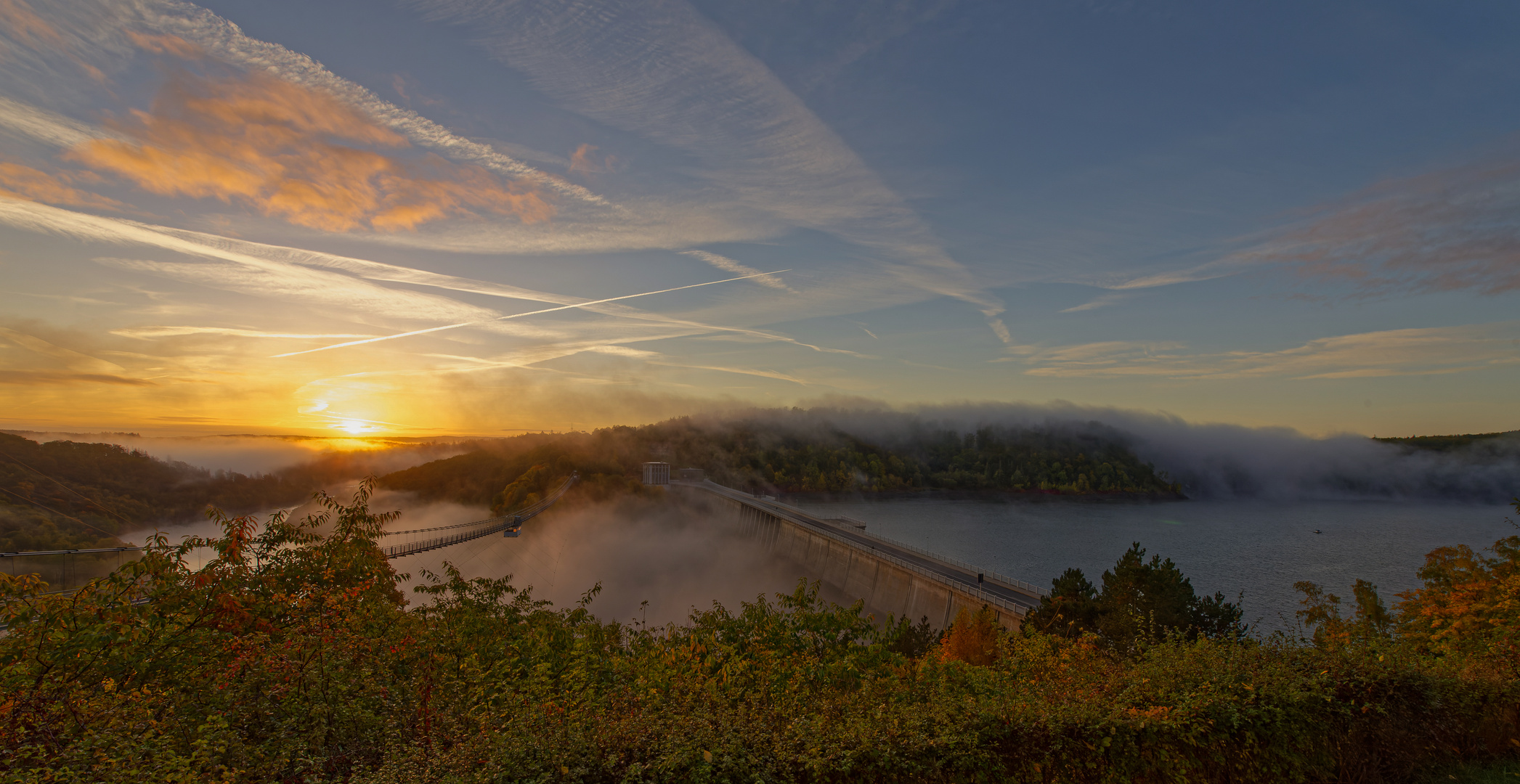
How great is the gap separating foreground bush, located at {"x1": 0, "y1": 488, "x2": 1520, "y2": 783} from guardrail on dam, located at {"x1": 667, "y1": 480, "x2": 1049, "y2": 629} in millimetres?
19504

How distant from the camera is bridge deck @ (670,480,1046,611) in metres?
50.1

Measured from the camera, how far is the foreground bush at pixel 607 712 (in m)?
7.20

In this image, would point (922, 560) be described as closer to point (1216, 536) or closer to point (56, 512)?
point (56, 512)

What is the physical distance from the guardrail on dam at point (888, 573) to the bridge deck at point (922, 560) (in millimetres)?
85

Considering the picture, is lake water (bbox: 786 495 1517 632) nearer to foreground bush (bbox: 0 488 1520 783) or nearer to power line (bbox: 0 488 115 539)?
foreground bush (bbox: 0 488 1520 783)

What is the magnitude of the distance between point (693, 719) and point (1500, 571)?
31822 mm

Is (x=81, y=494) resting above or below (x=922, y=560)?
above

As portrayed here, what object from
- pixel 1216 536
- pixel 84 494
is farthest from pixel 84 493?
pixel 1216 536

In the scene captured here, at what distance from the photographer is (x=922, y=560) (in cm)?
6719

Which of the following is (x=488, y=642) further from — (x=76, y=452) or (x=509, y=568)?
(x=509, y=568)

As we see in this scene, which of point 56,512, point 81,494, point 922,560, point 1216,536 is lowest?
point 1216,536

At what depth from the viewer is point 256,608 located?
1184cm

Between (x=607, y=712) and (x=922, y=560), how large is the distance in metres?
62.6

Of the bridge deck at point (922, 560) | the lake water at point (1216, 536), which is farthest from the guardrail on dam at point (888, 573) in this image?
the lake water at point (1216, 536)
